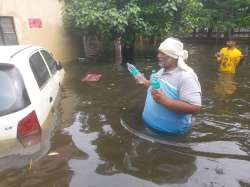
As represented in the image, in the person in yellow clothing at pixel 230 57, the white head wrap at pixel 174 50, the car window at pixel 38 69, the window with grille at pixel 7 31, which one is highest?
the white head wrap at pixel 174 50

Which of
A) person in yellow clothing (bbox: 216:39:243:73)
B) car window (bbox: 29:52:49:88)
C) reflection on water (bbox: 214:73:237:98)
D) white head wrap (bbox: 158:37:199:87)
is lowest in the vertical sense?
reflection on water (bbox: 214:73:237:98)

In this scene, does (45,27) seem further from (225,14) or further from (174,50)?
(225,14)

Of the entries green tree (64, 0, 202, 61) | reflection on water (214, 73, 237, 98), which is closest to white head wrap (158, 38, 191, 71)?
reflection on water (214, 73, 237, 98)

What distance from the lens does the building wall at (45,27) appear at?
11827mm

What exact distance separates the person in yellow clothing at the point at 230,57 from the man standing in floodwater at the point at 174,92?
6.76m

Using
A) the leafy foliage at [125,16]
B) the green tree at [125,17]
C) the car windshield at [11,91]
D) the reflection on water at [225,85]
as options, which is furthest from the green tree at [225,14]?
the car windshield at [11,91]

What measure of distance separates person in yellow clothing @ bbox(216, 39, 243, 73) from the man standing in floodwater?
6.76 meters

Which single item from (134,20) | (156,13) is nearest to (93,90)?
(134,20)

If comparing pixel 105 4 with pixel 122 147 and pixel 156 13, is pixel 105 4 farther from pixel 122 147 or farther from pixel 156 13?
pixel 122 147

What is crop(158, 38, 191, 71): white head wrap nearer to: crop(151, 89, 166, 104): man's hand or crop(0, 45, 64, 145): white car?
crop(151, 89, 166, 104): man's hand

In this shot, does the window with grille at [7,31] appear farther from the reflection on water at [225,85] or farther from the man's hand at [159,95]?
the man's hand at [159,95]

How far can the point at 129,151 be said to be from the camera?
4855 millimetres

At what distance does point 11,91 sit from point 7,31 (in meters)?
8.55

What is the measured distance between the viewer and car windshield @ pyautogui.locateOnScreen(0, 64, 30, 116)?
3.76 meters
